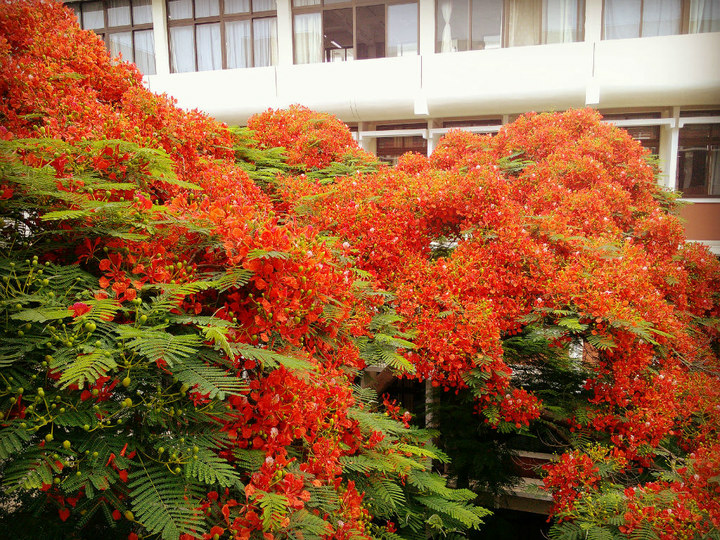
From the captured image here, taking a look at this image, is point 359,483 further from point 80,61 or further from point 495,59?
point 495,59

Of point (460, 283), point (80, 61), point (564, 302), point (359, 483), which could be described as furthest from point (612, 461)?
point (80, 61)

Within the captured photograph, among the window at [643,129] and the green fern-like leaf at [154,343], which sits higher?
the window at [643,129]

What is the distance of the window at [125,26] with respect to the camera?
340 inches

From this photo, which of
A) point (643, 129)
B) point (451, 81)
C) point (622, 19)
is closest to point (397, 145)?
point (451, 81)

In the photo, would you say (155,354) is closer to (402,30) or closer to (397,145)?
(402,30)

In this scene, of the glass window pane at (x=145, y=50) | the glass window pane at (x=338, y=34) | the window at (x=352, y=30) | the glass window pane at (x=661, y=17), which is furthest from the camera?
the glass window pane at (x=338, y=34)

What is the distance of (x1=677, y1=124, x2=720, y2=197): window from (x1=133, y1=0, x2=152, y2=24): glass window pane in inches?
414

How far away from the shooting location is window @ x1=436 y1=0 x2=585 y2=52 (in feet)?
27.9

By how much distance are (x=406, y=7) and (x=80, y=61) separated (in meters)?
8.31

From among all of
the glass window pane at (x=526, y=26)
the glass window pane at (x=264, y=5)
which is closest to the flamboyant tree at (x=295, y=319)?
the glass window pane at (x=526, y=26)

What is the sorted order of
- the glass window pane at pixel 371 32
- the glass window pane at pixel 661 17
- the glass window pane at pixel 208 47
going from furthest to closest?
the glass window pane at pixel 208 47
the glass window pane at pixel 371 32
the glass window pane at pixel 661 17

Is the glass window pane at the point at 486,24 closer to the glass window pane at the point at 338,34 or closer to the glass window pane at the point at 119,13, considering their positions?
the glass window pane at the point at 338,34

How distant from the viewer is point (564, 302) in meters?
3.59

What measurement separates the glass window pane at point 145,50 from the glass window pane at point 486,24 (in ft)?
22.5
